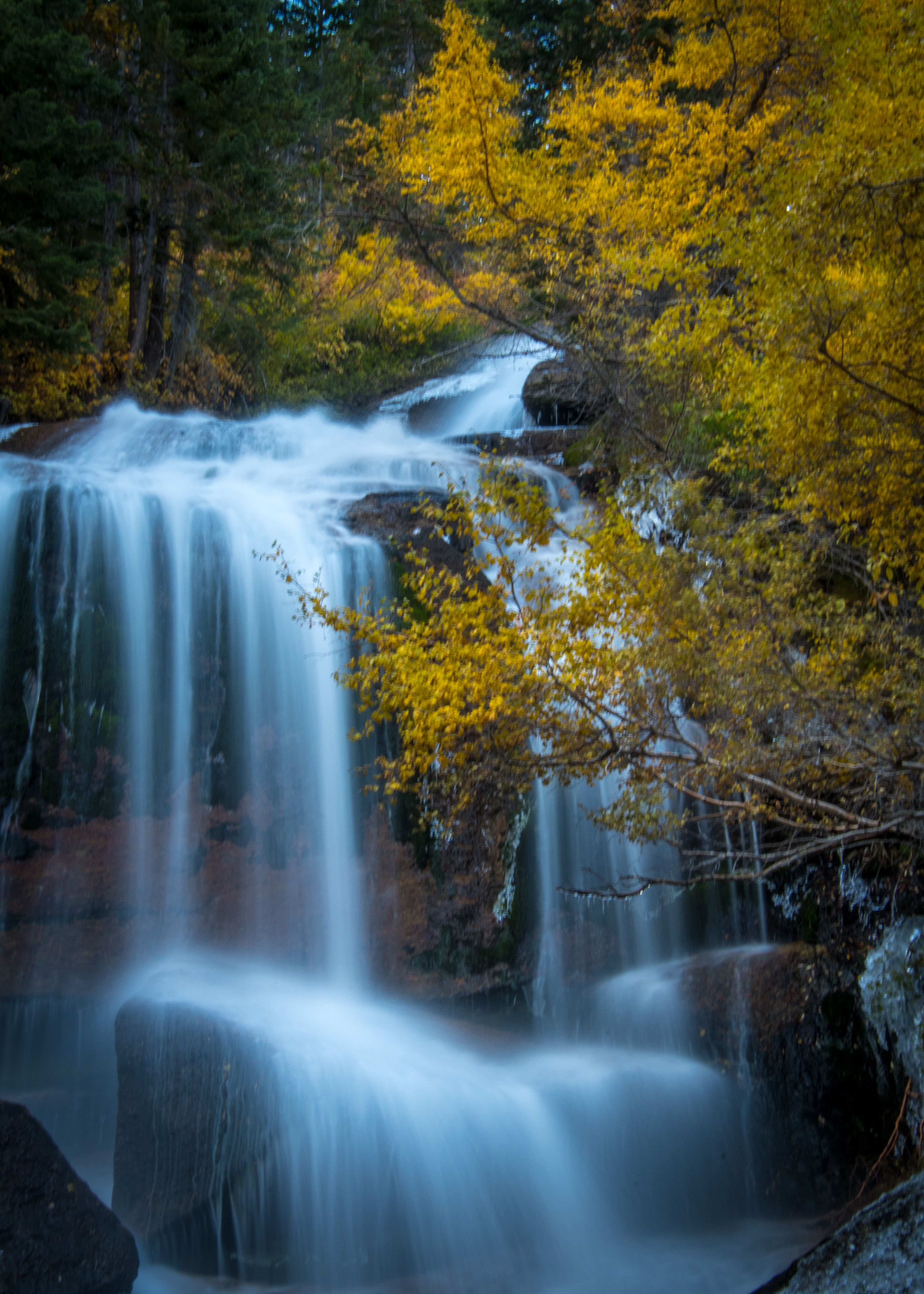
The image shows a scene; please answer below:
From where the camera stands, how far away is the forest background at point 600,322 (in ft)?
16.1

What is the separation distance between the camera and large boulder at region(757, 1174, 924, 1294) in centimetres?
321

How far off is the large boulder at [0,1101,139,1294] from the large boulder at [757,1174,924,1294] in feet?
10.9

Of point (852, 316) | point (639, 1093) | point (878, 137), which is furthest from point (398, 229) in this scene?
point (639, 1093)

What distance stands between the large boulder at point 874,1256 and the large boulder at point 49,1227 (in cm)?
334

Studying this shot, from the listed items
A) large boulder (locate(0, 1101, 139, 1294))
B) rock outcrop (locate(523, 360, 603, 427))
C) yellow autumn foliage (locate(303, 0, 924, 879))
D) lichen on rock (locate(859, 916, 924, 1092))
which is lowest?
large boulder (locate(0, 1101, 139, 1294))

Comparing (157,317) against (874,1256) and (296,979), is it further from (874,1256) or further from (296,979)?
(874,1256)

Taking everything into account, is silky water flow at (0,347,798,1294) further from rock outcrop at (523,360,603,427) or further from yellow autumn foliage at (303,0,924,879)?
rock outcrop at (523,360,603,427)

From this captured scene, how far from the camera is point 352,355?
779 inches

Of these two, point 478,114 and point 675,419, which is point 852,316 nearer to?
point 675,419

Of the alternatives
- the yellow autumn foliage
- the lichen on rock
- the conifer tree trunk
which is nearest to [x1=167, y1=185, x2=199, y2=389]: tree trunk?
the conifer tree trunk

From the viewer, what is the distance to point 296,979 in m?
7.25

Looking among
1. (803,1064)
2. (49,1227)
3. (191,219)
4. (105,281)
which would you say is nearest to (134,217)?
(191,219)

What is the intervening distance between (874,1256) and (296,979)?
4.92 m

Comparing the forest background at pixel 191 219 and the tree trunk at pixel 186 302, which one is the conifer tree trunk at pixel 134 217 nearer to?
the forest background at pixel 191 219
